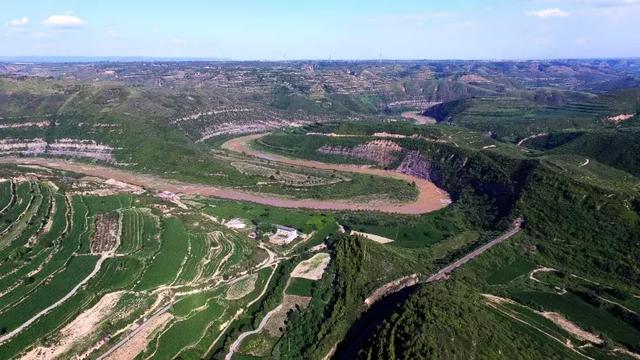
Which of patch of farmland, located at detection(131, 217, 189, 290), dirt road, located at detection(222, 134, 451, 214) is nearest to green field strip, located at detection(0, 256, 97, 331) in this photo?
patch of farmland, located at detection(131, 217, 189, 290)

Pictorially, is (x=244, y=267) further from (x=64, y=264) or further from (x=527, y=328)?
(x=527, y=328)

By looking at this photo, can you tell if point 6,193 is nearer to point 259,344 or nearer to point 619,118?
point 259,344

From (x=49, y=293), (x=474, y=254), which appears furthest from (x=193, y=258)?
(x=474, y=254)

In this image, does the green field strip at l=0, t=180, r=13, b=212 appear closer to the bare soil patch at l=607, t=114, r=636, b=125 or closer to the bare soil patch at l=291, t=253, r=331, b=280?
the bare soil patch at l=291, t=253, r=331, b=280

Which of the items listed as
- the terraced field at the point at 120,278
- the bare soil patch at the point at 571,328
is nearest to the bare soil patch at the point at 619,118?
the bare soil patch at the point at 571,328

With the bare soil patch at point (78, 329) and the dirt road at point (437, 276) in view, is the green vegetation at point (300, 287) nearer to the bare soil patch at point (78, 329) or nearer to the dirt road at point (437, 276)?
the dirt road at point (437, 276)
